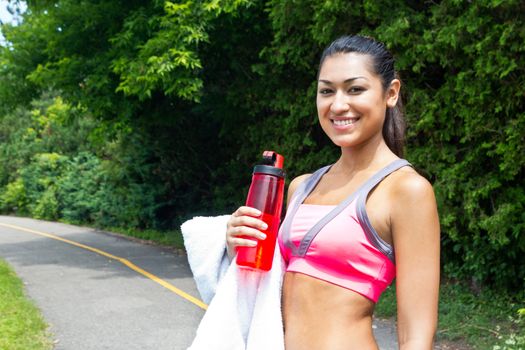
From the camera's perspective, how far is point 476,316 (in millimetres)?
7781

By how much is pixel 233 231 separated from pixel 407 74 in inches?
296

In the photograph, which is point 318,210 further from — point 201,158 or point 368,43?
point 201,158

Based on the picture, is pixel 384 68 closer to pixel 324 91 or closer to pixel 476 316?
pixel 324 91

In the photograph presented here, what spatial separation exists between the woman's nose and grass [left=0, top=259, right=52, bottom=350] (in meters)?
5.92

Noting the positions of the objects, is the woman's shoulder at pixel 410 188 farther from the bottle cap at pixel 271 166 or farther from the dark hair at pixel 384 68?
the bottle cap at pixel 271 166

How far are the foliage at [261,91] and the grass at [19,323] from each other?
162 inches

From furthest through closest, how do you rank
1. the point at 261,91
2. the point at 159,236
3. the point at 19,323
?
1. the point at 159,236
2. the point at 261,91
3. the point at 19,323

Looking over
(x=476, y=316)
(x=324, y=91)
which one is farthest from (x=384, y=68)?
(x=476, y=316)

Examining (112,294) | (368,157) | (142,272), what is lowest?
(112,294)

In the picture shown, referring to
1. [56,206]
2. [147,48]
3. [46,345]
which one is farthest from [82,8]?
[56,206]

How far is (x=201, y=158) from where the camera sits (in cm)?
1912

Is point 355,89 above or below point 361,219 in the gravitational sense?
above

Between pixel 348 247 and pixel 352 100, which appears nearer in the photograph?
pixel 348 247

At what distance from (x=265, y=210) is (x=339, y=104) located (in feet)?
1.34
